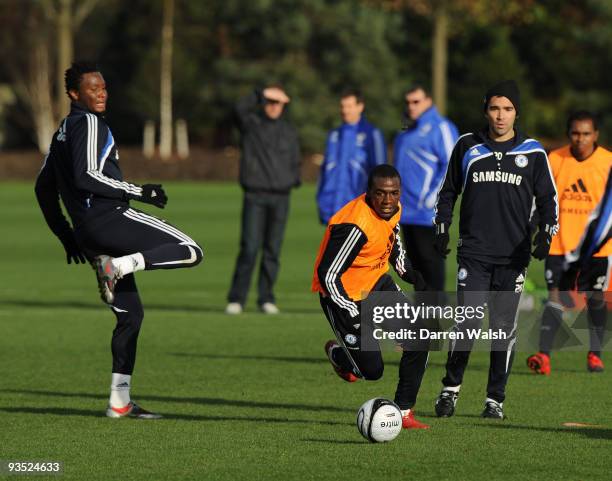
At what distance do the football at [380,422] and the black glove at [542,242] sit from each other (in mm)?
1464

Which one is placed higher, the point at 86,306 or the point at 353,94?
the point at 353,94

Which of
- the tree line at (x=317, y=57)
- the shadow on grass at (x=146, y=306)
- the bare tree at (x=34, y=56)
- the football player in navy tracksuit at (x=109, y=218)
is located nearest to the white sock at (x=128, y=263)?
the football player in navy tracksuit at (x=109, y=218)

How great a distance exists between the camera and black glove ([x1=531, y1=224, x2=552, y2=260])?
9055 millimetres

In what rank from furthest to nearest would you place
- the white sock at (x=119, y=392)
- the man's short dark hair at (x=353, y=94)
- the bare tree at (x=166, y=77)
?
the bare tree at (x=166, y=77) → the man's short dark hair at (x=353, y=94) → the white sock at (x=119, y=392)

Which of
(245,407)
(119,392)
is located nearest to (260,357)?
(245,407)

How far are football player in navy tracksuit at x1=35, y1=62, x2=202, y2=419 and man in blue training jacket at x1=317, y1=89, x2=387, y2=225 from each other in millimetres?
5606

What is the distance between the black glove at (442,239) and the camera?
931 centimetres

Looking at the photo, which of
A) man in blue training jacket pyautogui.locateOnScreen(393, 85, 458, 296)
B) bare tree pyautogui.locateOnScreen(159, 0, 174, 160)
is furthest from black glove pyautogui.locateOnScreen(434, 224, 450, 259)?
bare tree pyautogui.locateOnScreen(159, 0, 174, 160)

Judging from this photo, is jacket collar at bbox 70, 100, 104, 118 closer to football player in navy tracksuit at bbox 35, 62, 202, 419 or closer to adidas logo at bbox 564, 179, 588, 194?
football player in navy tracksuit at bbox 35, 62, 202, 419

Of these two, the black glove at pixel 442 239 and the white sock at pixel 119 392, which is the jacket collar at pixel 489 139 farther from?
the white sock at pixel 119 392

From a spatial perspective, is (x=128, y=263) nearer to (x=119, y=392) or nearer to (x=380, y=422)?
(x=119, y=392)

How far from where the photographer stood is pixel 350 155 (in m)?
15.0

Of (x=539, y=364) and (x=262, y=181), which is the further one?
(x=262, y=181)

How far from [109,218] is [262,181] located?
21.9 feet
